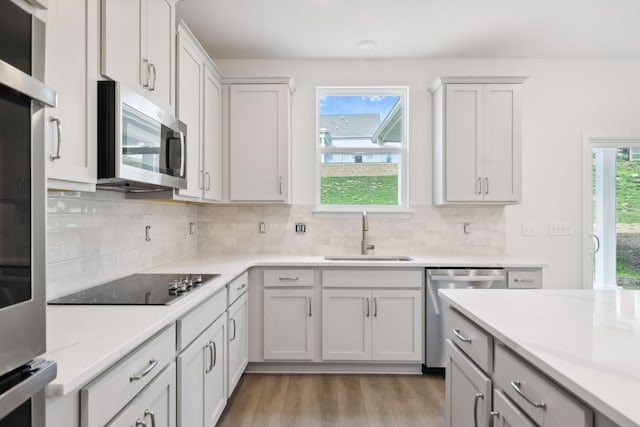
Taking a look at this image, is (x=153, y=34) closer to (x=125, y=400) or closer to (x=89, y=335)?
(x=89, y=335)

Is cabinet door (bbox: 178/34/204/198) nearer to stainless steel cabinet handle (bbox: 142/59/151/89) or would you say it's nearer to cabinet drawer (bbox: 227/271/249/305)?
stainless steel cabinet handle (bbox: 142/59/151/89)

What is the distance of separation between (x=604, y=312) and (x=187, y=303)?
5.12ft

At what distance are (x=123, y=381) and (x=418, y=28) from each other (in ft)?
10.1

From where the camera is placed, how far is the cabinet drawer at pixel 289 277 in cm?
309

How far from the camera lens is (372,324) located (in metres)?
3.11

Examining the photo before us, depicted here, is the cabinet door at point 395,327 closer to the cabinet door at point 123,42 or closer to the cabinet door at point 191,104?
the cabinet door at point 191,104

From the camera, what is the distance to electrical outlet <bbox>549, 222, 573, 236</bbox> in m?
3.74

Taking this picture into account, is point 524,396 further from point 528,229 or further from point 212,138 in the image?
point 528,229

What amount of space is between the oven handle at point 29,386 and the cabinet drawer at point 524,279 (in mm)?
3039

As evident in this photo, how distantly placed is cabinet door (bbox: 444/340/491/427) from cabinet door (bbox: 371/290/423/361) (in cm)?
128

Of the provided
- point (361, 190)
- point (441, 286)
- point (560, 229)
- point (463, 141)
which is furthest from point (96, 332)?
point (560, 229)

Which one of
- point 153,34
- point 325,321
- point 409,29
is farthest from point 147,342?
point 409,29

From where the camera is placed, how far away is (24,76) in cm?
66

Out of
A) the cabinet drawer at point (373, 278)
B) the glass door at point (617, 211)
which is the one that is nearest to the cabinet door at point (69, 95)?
the cabinet drawer at point (373, 278)
